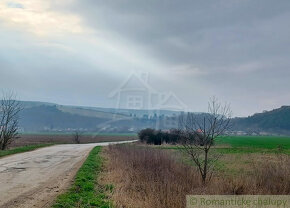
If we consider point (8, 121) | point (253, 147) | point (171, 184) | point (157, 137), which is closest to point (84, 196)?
point (171, 184)

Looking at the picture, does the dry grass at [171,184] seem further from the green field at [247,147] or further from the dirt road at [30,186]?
the green field at [247,147]

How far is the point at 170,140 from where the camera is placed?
7088cm

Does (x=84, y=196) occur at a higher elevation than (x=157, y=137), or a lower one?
lower

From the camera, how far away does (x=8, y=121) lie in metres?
39.3

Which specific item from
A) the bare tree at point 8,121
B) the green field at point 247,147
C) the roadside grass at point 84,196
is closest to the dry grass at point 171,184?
the roadside grass at point 84,196

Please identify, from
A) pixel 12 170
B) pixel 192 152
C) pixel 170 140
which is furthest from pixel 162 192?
pixel 170 140

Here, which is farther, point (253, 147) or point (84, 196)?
point (253, 147)

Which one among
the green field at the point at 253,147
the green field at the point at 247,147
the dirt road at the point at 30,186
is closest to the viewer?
the dirt road at the point at 30,186

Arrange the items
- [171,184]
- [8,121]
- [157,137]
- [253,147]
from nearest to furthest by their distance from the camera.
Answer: [171,184] → [8,121] → [253,147] → [157,137]

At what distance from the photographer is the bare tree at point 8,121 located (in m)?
37.8

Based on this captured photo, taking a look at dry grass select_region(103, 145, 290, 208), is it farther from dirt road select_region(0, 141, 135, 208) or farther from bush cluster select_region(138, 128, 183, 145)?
bush cluster select_region(138, 128, 183, 145)

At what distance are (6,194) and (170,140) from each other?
59.9m

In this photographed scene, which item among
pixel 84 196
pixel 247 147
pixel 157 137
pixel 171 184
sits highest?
pixel 157 137

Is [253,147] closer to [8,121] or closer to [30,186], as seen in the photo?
[8,121]
